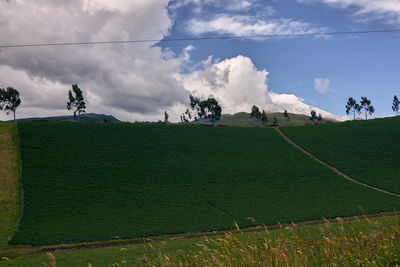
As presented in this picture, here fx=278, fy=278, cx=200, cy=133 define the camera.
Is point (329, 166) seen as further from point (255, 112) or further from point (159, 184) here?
point (255, 112)

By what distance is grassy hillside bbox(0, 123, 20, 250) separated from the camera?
35.2 metres

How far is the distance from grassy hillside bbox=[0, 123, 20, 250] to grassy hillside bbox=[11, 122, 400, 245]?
4.55 feet

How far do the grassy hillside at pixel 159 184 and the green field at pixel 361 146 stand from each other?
19.5ft

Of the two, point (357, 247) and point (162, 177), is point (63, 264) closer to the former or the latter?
point (357, 247)

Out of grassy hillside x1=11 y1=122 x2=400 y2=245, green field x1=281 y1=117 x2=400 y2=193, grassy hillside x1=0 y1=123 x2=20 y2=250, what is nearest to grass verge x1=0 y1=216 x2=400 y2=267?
grassy hillside x1=11 y1=122 x2=400 y2=245

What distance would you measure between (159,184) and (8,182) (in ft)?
83.0

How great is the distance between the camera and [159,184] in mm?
51625

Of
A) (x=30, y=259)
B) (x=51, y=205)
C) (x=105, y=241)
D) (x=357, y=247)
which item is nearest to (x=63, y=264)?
(x=30, y=259)

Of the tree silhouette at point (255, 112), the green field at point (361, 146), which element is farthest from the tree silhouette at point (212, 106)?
the green field at point (361, 146)

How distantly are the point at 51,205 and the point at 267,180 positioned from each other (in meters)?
38.5

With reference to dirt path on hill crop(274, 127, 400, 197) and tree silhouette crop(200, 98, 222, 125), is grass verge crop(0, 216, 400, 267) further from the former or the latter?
tree silhouette crop(200, 98, 222, 125)

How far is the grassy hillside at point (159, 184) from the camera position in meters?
37.2

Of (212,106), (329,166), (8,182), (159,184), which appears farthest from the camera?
(212,106)

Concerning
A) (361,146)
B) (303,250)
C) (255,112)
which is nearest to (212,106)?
(255,112)
